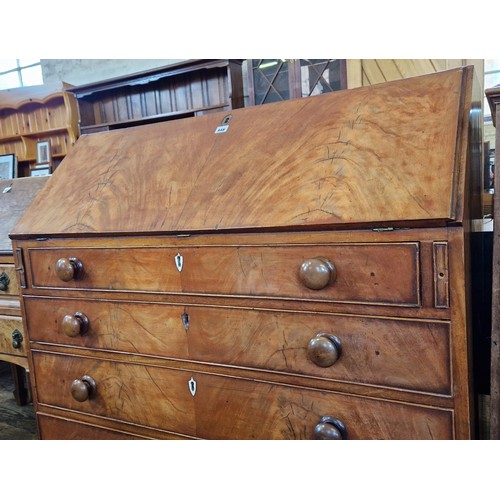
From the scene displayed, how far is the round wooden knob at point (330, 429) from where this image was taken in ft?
3.52

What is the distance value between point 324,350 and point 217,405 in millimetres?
427

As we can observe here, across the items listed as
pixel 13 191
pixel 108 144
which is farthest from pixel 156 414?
pixel 13 191

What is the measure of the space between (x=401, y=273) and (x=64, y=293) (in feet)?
3.75

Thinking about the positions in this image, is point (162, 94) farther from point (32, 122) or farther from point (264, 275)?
point (264, 275)

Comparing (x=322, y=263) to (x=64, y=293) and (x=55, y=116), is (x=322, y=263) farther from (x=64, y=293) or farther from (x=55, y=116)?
(x=55, y=116)

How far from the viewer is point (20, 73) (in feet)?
18.7

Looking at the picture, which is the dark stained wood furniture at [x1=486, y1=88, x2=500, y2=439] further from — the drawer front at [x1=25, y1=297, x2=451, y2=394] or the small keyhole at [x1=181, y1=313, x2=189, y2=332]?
the small keyhole at [x1=181, y1=313, x2=189, y2=332]

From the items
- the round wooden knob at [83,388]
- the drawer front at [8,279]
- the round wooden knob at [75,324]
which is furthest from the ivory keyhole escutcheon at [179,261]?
the drawer front at [8,279]

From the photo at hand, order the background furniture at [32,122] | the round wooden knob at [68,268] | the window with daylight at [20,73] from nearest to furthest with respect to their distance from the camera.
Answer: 1. the round wooden knob at [68,268]
2. the background furniture at [32,122]
3. the window with daylight at [20,73]

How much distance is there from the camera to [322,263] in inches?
40.2

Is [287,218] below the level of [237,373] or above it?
above

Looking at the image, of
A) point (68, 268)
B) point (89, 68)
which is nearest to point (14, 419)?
point (68, 268)

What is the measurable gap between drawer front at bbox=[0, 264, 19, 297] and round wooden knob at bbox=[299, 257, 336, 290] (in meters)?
1.37

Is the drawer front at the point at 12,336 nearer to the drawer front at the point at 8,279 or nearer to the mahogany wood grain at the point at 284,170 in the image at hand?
the drawer front at the point at 8,279
